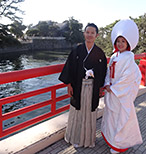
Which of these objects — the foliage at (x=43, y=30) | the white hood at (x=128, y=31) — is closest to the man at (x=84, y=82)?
the white hood at (x=128, y=31)

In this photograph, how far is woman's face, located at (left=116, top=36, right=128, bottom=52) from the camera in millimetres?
1653

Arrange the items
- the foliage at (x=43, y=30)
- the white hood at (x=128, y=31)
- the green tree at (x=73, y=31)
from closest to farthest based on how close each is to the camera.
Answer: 1. the white hood at (x=128, y=31)
2. the foliage at (x=43, y=30)
3. the green tree at (x=73, y=31)

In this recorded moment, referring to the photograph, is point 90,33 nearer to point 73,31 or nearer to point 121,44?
point 121,44

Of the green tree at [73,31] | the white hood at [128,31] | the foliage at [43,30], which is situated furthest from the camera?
the green tree at [73,31]

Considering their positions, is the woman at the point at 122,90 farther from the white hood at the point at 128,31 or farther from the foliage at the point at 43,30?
the foliage at the point at 43,30

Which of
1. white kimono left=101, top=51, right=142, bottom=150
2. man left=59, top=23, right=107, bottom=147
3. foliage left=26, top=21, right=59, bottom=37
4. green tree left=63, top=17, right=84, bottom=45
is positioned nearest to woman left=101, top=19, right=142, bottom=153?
white kimono left=101, top=51, right=142, bottom=150

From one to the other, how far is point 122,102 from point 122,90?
13 cm

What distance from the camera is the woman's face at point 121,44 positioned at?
5.42ft

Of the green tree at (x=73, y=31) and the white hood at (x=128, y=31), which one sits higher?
the green tree at (x=73, y=31)

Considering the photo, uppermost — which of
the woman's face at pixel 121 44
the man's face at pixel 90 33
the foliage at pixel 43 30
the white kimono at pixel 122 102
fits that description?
the foliage at pixel 43 30

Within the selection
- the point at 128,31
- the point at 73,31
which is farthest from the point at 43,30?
the point at 128,31

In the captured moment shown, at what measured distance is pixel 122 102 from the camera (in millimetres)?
1664

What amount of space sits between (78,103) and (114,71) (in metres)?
0.54

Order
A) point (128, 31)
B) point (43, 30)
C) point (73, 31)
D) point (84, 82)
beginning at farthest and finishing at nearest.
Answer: point (73, 31) → point (43, 30) → point (84, 82) → point (128, 31)
